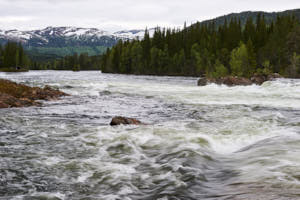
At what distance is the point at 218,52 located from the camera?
10369cm

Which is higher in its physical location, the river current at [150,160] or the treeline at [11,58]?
the treeline at [11,58]

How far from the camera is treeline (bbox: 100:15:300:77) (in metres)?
81.6

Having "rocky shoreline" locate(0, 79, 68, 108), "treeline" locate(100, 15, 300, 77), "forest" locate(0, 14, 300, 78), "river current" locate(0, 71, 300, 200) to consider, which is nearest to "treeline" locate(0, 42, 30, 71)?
"forest" locate(0, 14, 300, 78)

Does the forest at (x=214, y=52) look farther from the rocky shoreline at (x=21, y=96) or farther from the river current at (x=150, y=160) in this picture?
the river current at (x=150, y=160)

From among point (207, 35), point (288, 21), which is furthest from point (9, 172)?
point (207, 35)

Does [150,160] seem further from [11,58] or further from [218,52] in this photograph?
[11,58]

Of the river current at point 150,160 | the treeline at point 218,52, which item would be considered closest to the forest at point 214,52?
the treeline at point 218,52

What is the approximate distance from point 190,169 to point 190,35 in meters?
128

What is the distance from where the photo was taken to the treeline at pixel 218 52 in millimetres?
81625

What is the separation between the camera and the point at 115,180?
23.9 feet

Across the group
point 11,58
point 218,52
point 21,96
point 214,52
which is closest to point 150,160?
point 21,96

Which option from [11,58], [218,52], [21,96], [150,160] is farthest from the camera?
[11,58]

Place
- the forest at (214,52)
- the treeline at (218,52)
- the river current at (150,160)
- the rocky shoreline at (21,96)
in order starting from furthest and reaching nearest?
1. the forest at (214,52)
2. the treeline at (218,52)
3. the rocky shoreline at (21,96)
4. the river current at (150,160)

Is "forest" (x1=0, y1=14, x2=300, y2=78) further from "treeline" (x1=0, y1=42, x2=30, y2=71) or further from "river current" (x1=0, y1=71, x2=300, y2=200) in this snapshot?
"river current" (x1=0, y1=71, x2=300, y2=200)
